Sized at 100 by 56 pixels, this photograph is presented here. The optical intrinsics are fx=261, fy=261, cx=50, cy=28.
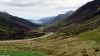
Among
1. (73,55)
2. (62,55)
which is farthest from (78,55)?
(62,55)

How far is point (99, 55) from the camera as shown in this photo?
4678cm

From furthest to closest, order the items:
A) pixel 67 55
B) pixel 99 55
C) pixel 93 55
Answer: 1. pixel 67 55
2. pixel 93 55
3. pixel 99 55

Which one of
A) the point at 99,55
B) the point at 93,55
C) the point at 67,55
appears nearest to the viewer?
the point at 99,55

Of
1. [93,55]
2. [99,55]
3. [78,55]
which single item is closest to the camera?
[99,55]

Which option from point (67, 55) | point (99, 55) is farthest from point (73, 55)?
point (99, 55)

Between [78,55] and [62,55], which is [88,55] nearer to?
[78,55]

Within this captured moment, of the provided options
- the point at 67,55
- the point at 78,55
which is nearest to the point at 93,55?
the point at 78,55

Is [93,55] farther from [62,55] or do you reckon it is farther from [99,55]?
[62,55]

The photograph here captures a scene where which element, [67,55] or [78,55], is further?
[67,55]

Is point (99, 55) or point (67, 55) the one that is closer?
point (99, 55)

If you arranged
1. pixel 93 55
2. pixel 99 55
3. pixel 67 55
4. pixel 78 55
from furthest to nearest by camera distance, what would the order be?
pixel 67 55, pixel 78 55, pixel 93 55, pixel 99 55

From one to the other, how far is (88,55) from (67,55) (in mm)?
9477

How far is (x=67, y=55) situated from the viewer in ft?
196

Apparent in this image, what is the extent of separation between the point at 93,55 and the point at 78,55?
239 inches
